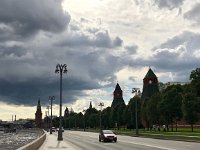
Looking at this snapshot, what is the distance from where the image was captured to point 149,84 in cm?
16962

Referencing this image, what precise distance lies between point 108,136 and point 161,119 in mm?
57496

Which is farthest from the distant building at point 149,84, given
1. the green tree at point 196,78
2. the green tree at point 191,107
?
the green tree at point 196,78

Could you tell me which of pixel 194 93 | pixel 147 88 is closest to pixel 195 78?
pixel 194 93

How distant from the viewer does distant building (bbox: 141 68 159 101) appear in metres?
166

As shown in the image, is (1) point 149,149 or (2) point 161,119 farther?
(2) point 161,119

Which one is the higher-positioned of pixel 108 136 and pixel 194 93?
pixel 194 93

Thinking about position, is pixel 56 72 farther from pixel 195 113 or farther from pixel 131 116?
pixel 131 116

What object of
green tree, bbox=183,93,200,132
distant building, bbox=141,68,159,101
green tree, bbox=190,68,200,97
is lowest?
green tree, bbox=183,93,200,132

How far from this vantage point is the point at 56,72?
56.6 m

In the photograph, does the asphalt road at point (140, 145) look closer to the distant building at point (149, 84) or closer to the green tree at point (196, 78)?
the green tree at point (196, 78)

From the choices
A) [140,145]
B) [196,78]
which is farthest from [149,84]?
[140,145]

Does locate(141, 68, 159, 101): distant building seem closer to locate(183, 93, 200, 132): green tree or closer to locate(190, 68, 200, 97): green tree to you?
locate(183, 93, 200, 132): green tree

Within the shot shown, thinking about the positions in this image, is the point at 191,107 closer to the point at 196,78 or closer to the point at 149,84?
the point at 196,78

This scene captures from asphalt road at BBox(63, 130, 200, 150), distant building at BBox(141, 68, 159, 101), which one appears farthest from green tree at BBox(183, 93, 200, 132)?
distant building at BBox(141, 68, 159, 101)
